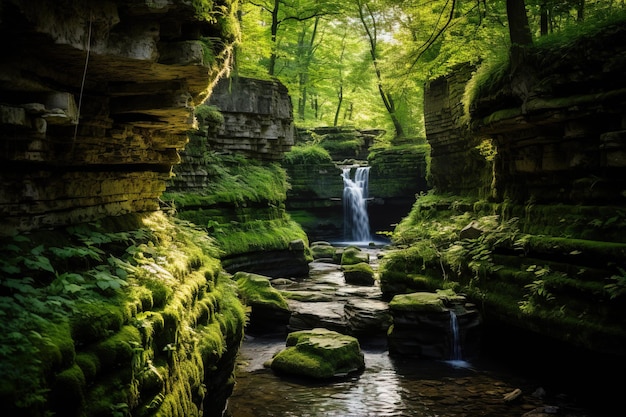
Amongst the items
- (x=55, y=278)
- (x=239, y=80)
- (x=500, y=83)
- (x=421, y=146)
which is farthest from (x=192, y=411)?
(x=421, y=146)

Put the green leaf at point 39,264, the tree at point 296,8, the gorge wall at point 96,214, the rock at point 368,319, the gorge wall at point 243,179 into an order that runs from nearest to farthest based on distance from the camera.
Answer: the gorge wall at point 96,214, the green leaf at point 39,264, the rock at point 368,319, the gorge wall at point 243,179, the tree at point 296,8

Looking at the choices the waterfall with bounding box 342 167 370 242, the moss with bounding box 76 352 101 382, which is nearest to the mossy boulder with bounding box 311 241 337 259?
the waterfall with bounding box 342 167 370 242

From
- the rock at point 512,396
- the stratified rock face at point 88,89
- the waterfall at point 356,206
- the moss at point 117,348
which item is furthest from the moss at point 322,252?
the moss at point 117,348

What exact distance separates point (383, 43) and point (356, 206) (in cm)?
1019

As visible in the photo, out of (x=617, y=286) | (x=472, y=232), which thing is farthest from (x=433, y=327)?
(x=617, y=286)

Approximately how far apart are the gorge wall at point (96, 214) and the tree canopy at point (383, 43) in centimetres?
216

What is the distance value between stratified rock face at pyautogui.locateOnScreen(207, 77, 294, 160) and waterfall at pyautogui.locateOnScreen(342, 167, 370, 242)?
7870 mm

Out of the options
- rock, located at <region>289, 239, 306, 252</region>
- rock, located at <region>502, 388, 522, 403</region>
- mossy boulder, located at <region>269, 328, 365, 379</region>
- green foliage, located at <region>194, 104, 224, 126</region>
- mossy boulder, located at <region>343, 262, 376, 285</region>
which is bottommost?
rock, located at <region>502, 388, 522, 403</region>

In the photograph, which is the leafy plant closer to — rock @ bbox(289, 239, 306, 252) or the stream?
the stream

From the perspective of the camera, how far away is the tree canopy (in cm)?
1257

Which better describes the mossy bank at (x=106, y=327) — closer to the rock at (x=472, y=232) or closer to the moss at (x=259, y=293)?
the moss at (x=259, y=293)

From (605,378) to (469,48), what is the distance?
9388 mm

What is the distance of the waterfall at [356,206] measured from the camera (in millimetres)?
28547

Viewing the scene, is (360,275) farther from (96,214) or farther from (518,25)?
(96,214)
